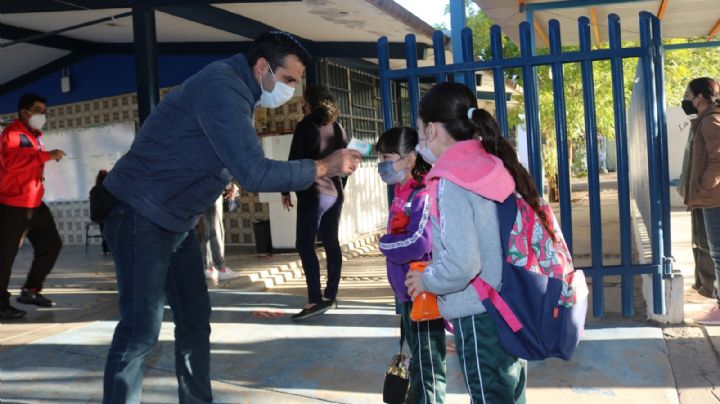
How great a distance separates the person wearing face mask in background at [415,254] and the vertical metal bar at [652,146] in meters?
1.98

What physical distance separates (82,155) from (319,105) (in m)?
8.26

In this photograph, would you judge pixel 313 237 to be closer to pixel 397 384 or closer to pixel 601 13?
pixel 397 384

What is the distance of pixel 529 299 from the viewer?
2219 mm

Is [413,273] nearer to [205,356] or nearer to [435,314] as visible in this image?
[435,314]

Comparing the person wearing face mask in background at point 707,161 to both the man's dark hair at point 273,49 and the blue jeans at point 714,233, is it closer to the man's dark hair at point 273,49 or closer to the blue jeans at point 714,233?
the blue jeans at point 714,233

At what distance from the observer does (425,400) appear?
292 cm

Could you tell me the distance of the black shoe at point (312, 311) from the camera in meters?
5.43

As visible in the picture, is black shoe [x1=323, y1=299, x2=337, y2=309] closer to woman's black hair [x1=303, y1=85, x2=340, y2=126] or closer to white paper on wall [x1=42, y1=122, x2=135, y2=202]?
woman's black hair [x1=303, y1=85, x2=340, y2=126]

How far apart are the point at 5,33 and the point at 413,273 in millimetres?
8812

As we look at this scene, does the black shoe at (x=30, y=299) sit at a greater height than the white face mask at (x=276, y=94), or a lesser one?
lesser

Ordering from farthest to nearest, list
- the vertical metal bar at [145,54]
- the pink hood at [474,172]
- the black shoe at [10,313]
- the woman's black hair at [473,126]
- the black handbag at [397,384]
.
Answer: the vertical metal bar at [145,54]
the black shoe at [10,313]
the black handbag at [397,384]
the woman's black hair at [473,126]
the pink hood at [474,172]

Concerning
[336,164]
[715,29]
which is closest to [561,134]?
[336,164]

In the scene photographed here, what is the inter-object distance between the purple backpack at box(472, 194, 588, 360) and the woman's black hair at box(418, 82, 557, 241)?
0.10 m

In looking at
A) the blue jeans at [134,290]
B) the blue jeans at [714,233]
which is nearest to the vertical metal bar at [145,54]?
the blue jeans at [134,290]
